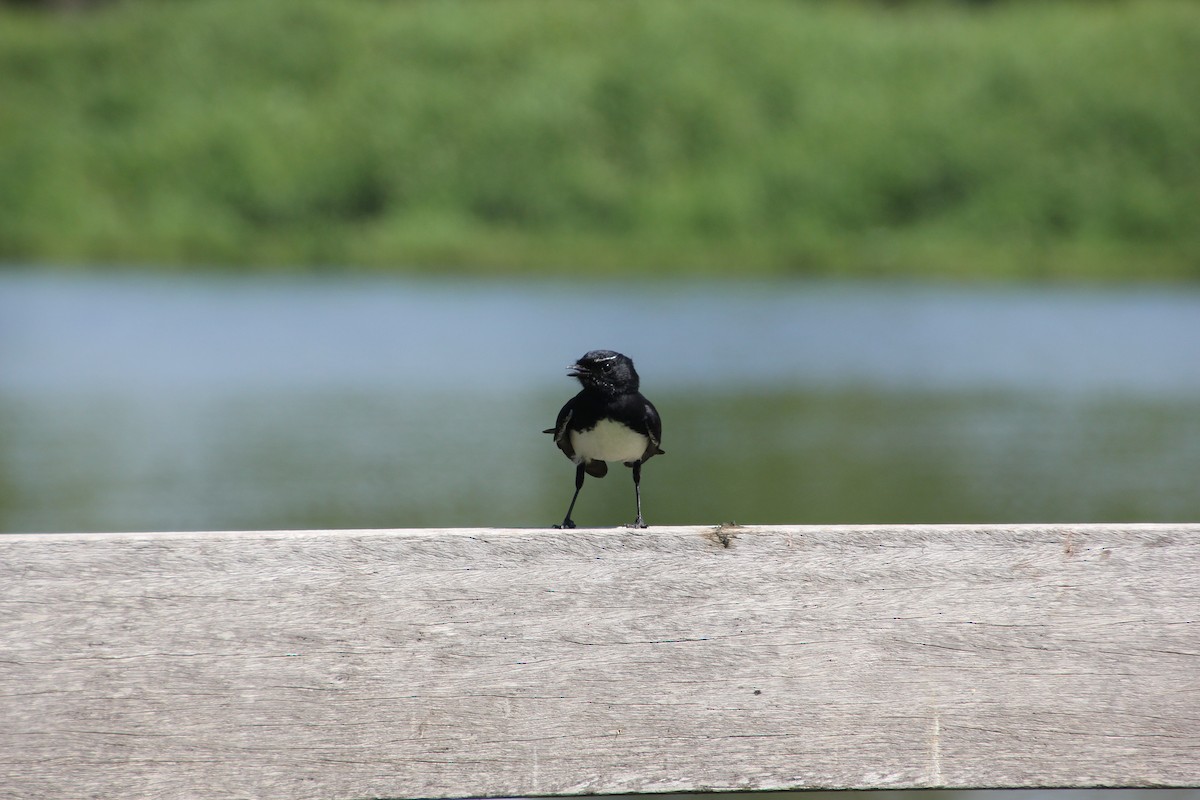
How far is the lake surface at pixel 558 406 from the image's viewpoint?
918cm

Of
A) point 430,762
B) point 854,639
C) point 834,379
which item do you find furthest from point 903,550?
point 834,379

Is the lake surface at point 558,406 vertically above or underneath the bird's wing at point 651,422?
underneath

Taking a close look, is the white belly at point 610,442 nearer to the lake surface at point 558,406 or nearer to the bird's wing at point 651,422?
the bird's wing at point 651,422

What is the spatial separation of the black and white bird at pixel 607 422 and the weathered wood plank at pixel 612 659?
623 mm

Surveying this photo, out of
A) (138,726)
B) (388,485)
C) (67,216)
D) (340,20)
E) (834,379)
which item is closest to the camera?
(138,726)

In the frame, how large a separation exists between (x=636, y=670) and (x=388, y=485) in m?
7.51

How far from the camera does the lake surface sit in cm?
918

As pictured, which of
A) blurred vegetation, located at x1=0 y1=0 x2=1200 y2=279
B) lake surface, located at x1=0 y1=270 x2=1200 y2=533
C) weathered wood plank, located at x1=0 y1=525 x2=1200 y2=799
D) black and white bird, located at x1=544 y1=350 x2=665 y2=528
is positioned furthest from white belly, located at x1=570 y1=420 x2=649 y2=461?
blurred vegetation, located at x1=0 y1=0 x2=1200 y2=279

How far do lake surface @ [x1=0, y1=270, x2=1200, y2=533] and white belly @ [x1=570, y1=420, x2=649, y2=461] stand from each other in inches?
218

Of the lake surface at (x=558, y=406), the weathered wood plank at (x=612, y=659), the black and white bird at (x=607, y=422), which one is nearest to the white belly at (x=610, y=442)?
the black and white bird at (x=607, y=422)

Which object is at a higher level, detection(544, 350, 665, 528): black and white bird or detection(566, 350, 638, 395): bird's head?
detection(566, 350, 638, 395): bird's head

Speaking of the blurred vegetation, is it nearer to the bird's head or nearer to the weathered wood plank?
the bird's head

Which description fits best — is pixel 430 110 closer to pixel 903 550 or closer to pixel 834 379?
pixel 834 379

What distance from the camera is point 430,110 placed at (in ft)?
95.4
